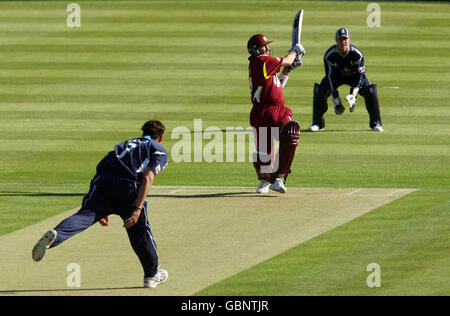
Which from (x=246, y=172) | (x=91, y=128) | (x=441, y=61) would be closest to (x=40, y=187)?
(x=246, y=172)

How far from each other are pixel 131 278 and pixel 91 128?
10.2 meters

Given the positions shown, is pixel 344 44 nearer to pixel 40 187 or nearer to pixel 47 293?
pixel 40 187

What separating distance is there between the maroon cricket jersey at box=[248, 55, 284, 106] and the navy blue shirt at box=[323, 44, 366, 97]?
194 inches

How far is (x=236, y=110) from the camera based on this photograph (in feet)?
71.5

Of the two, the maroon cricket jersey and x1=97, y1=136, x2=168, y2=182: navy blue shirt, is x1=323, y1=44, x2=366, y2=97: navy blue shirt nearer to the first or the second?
the maroon cricket jersey

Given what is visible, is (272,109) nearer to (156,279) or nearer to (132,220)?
(156,279)

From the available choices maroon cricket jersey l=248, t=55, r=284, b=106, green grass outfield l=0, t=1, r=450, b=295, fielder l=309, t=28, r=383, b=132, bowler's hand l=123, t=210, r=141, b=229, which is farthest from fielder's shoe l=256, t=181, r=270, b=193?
bowler's hand l=123, t=210, r=141, b=229

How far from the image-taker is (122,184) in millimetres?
10023

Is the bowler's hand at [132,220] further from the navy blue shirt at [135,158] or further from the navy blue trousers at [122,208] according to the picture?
the navy blue shirt at [135,158]

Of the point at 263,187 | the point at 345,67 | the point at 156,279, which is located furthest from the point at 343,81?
the point at 156,279

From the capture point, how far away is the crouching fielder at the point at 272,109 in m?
14.4

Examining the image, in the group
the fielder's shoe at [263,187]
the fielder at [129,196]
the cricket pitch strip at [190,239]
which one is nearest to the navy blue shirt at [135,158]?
the fielder at [129,196]

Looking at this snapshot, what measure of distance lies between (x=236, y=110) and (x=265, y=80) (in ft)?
23.8

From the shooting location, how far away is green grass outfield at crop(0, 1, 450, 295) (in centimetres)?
1111
